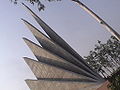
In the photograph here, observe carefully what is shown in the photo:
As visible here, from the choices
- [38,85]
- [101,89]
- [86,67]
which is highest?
[38,85]

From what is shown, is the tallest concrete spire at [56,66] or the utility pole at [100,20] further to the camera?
the tallest concrete spire at [56,66]

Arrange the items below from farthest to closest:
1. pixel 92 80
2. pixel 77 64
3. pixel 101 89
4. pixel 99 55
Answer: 1. pixel 99 55
2. pixel 77 64
3. pixel 92 80
4. pixel 101 89

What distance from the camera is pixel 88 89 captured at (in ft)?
93.7

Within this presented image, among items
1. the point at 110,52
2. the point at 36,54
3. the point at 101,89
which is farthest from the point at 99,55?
the point at 101,89

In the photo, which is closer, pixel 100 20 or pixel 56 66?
pixel 100 20

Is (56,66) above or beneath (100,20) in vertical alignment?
above

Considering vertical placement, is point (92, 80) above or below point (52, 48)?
below

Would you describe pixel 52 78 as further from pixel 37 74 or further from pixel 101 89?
pixel 101 89

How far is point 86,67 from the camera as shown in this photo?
3053 cm

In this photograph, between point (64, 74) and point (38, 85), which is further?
point (38, 85)

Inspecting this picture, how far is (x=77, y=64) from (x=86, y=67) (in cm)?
100

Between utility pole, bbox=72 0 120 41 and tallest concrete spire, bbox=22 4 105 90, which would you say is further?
tallest concrete spire, bbox=22 4 105 90

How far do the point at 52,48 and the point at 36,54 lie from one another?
212cm

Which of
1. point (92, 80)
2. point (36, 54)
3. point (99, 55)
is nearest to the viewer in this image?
point (92, 80)
